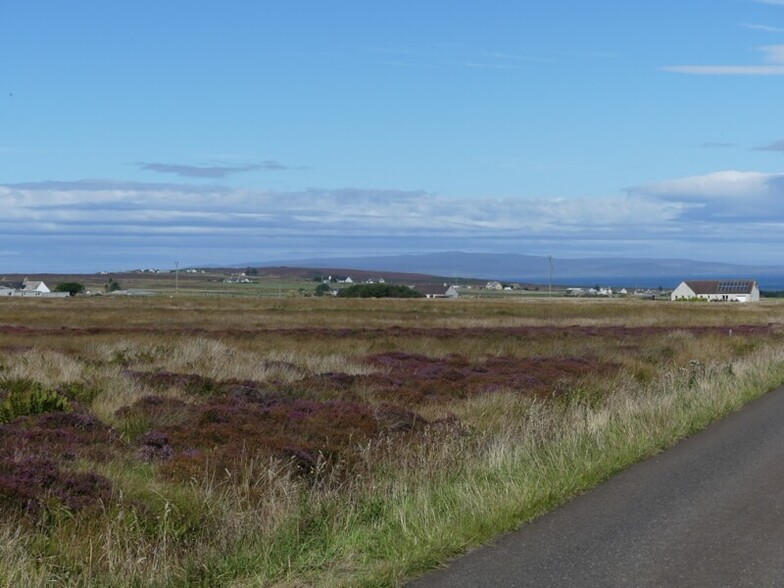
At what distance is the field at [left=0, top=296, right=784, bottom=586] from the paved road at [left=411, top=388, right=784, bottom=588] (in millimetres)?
296

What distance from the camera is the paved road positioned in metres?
6.57

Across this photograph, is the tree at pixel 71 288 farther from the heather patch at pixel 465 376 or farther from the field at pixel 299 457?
the field at pixel 299 457

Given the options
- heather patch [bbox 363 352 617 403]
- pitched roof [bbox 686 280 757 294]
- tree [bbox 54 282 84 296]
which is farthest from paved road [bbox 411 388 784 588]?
pitched roof [bbox 686 280 757 294]

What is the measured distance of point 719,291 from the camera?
158875 mm

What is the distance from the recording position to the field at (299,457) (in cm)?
688

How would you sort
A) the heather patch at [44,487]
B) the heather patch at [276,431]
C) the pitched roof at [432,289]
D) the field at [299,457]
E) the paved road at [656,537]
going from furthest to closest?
1. the pitched roof at [432,289]
2. the heather patch at [276,431]
3. the heather patch at [44,487]
4. the field at [299,457]
5. the paved road at [656,537]

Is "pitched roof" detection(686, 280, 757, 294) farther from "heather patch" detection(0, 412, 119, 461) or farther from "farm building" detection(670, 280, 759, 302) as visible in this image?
"heather patch" detection(0, 412, 119, 461)

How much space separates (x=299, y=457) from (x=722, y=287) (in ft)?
521

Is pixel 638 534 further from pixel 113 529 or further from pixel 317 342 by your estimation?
pixel 317 342

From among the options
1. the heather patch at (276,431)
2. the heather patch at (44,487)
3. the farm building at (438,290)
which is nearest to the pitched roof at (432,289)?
the farm building at (438,290)

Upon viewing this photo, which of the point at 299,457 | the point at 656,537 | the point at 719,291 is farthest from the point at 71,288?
the point at 656,537

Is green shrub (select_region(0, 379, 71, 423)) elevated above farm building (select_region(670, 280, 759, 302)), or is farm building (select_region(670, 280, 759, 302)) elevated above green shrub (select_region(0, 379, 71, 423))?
green shrub (select_region(0, 379, 71, 423))

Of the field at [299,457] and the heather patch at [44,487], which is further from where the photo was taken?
the heather patch at [44,487]

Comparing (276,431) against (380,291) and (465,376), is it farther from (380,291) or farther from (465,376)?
(380,291)
